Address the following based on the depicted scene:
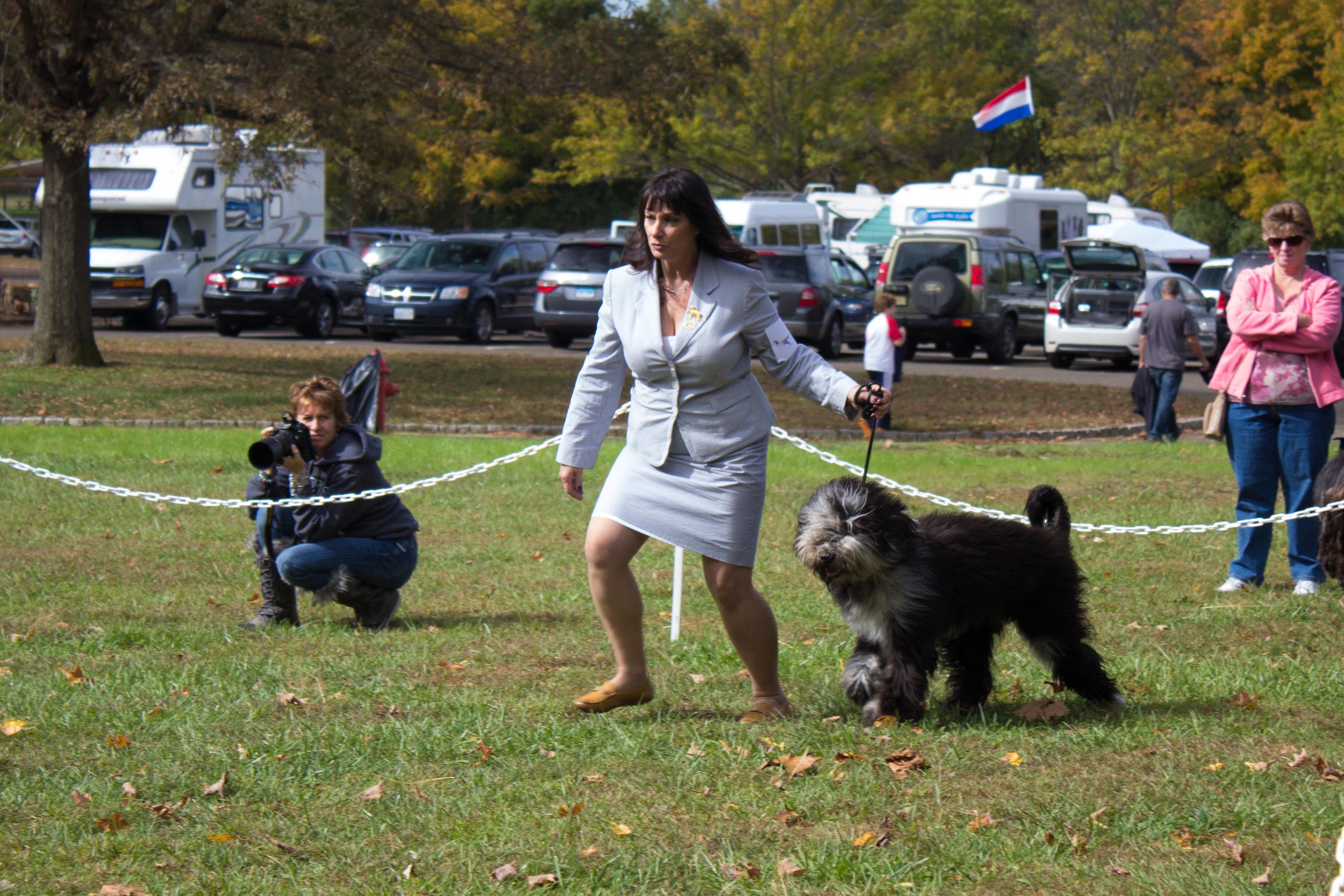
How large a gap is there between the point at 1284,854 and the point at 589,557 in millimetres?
2348

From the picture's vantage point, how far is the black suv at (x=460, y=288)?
2695 centimetres

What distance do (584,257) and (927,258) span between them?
20.7ft

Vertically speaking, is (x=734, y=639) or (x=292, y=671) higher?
(x=734, y=639)

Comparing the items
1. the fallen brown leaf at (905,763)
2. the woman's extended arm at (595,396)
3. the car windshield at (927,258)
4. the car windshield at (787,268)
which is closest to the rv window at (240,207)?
the car windshield at (787,268)

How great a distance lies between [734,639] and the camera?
5.18m

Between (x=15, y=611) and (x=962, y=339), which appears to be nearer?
(x=15, y=611)

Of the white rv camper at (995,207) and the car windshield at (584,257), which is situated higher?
the white rv camper at (995,207)

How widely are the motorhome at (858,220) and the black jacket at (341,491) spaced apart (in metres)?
29.4

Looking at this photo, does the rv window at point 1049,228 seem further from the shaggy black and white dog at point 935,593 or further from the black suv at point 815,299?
the shaggy black and white dog at point 935,593

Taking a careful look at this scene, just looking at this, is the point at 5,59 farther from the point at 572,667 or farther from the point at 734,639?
the point at 734,639

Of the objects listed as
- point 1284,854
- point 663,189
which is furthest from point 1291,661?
point 663,189

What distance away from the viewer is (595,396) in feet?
17.1

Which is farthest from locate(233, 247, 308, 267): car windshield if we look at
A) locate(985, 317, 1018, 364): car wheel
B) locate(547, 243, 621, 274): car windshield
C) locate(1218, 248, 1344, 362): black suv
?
locate(1218, 248, 1344, 362): black suv

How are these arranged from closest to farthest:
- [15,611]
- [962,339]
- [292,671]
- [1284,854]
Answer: [1284,854] → [292,671] → [15,611] → [962,339]
